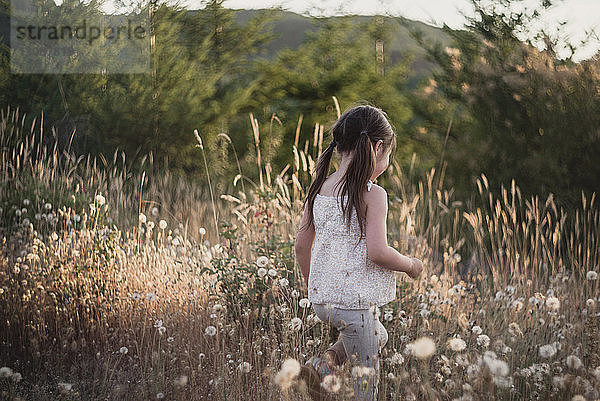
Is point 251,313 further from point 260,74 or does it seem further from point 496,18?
point 260,74

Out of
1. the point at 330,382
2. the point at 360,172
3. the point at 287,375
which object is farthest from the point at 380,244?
the point at 287,375

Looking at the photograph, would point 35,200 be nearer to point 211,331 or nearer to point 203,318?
point 203,318

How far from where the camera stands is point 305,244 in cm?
283

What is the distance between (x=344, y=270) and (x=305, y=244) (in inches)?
12.4

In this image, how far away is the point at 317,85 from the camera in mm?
9250

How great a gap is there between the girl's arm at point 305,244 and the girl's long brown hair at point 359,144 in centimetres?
15

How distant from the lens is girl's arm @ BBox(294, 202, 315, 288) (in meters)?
2.80

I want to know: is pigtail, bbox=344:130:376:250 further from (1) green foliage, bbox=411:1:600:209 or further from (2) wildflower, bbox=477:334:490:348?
(1) green foliage, bbox=411:1:600:209

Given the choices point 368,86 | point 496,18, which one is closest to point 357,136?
point 496,18

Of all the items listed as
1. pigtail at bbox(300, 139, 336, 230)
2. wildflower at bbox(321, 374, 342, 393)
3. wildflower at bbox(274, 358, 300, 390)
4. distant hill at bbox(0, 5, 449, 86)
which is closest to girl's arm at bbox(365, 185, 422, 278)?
pigtail at bbox(300, 139, 336, 230)

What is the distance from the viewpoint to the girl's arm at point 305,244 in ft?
9.19

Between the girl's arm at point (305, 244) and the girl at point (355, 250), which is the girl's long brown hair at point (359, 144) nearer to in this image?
the girl at point (355, 250)

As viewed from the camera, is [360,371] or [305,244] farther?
[305,244]

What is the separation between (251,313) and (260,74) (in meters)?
6.91
